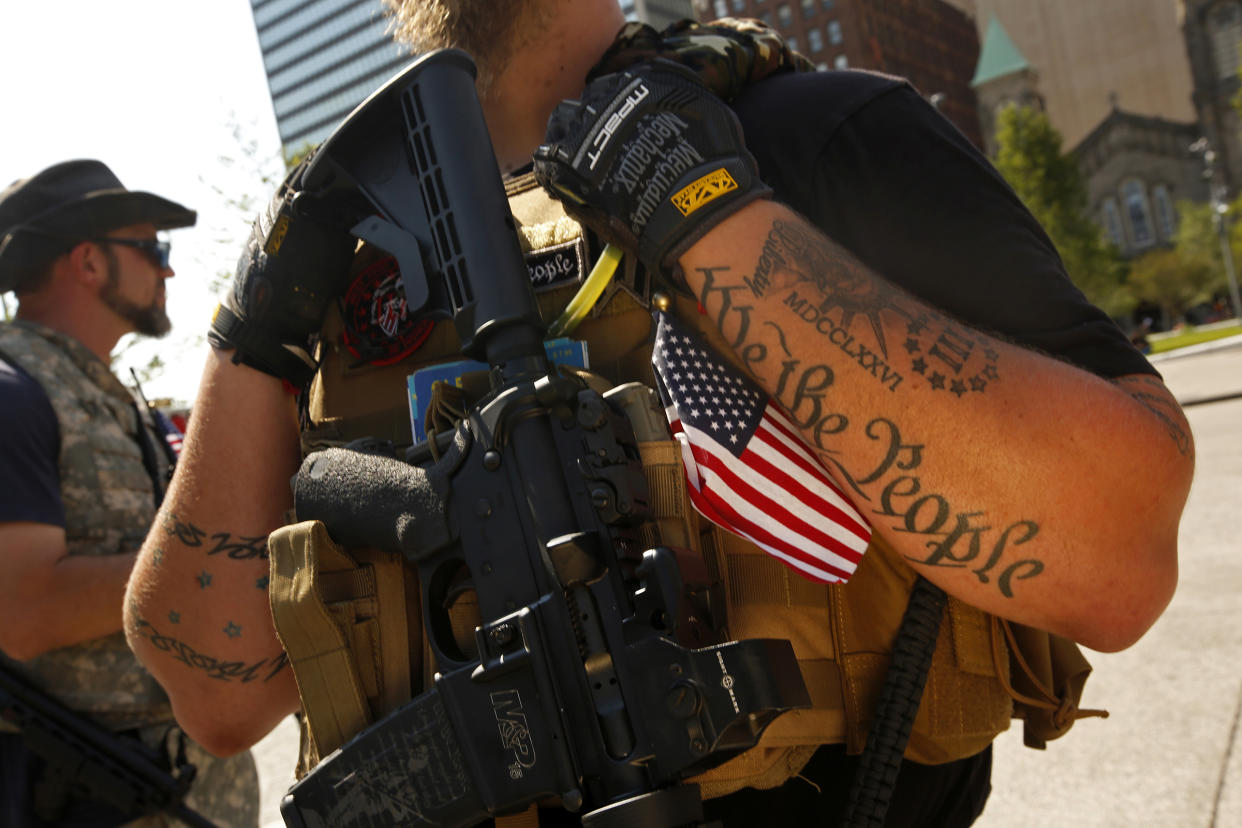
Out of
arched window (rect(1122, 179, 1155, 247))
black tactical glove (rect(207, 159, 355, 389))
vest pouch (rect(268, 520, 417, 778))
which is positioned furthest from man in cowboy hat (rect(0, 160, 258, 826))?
arched window (rect(1122, 179, 1155, 247))

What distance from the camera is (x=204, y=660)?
172 centimetres

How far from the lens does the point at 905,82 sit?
1406 millimetres

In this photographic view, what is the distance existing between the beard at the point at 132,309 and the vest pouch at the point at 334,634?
8.17ft

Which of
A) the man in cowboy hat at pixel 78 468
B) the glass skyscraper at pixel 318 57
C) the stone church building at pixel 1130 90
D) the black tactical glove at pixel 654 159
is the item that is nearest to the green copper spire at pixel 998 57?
the stone church building at pixel 1130 90

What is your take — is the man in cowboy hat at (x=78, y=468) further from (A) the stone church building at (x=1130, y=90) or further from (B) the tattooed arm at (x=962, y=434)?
(A) the stone church building at (x=1130, y=90)

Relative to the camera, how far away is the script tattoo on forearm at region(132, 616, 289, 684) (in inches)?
67.5

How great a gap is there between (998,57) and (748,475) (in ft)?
265

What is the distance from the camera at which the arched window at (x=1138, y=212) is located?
210ft

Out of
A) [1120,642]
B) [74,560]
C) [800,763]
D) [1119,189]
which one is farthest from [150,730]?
[1119,189]

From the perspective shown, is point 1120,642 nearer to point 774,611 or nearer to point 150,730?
point 774,611

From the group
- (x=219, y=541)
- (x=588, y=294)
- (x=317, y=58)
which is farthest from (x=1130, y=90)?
(x=219, y=541)

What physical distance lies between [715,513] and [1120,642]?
0.56 metres

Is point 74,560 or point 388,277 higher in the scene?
point 388,277

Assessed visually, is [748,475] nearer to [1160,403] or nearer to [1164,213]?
[1160,403]
